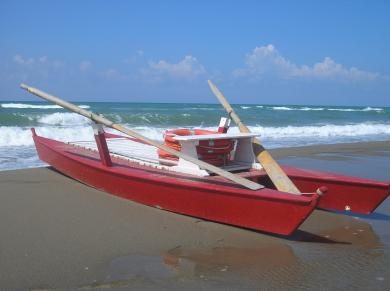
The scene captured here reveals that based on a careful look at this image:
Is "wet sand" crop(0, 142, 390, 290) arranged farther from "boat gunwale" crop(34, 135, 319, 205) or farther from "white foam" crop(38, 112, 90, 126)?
"white foam" crop(38, 112, 90, 126)

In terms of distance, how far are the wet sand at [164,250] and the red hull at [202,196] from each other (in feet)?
0.45

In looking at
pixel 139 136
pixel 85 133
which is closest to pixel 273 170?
pixel 139 136

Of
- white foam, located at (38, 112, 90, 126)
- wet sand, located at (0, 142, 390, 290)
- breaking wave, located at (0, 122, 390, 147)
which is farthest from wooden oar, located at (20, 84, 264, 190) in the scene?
white foam, located at (38, 112, 90, 126)

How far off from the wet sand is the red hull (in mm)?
137

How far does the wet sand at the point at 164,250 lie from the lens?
363cm

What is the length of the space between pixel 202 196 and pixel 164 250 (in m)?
0.92

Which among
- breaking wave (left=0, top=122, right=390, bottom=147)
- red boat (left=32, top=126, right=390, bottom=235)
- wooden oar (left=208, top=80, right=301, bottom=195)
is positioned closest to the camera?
red boat (left=32, top=126, right=390, bottom=235)

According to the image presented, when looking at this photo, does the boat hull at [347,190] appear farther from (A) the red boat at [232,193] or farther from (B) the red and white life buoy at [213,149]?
(B) the red and white life buoy at [213,149]

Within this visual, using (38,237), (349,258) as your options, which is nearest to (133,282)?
(38,237)

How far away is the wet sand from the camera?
3627mm

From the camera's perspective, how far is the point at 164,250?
4.33 metres

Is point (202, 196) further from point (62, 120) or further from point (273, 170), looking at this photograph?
point (62, 120)

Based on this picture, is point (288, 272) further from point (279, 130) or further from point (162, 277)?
point (279, 130)

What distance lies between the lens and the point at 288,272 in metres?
3.84
